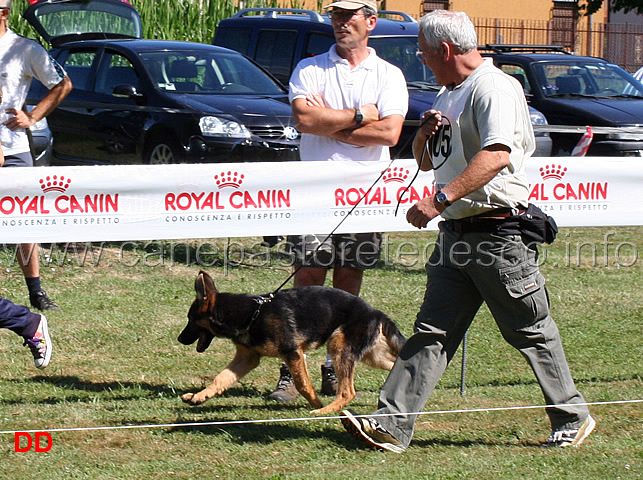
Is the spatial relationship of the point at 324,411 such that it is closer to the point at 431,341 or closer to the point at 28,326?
the point at 431,341

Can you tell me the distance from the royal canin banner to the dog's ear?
1.24ft

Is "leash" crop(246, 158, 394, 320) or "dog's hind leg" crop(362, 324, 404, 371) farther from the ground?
"leash" crop(246, 158, 394, 320)

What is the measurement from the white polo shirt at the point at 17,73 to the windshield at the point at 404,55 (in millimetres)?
6910

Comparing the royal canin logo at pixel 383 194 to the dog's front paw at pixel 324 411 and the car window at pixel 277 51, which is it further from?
the car window at pixel 277 51

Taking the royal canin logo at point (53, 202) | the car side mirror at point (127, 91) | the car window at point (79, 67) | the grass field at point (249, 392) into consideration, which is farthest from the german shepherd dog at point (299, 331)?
the car window at point (79, 67)

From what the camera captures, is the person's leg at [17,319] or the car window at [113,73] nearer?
the person's leg at [17,319]

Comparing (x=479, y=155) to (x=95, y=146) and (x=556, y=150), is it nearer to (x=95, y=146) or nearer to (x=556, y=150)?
(x=95, y=146)

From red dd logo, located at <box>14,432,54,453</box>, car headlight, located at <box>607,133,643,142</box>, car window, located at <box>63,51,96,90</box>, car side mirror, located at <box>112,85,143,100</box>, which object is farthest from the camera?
car headlight, located at <box>607,133,643,142</box>

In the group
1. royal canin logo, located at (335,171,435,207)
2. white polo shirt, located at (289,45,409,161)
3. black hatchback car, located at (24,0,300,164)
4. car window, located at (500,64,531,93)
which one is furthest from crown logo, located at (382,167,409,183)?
car window, located at (500,64,531,93)

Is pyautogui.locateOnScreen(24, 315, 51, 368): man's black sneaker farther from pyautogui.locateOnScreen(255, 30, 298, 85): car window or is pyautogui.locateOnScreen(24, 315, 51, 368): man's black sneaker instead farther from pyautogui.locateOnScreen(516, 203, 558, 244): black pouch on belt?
pyautogui.locateOnScreen(255, 30, 298, 85): car window

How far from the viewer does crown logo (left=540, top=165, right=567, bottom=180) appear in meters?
5.70

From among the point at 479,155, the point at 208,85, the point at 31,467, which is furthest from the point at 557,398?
the point at 208,85

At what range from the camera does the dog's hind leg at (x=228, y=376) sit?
490cm

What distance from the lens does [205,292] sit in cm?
504
